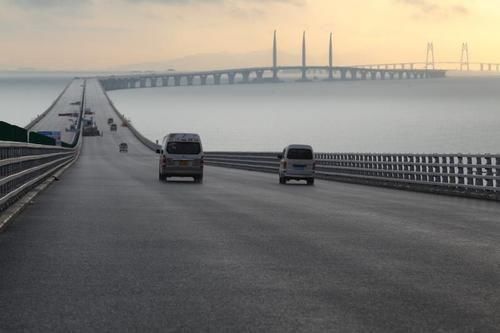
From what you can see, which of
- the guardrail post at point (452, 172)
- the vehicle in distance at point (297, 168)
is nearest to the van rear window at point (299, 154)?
the vehicle in distance at point (297, 168)

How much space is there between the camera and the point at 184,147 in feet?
127

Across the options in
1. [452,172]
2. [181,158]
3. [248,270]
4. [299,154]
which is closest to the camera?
[248,270]

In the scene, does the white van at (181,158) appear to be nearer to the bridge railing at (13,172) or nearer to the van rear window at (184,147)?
the van rear window at (184,147)

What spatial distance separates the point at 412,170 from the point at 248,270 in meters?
27.1

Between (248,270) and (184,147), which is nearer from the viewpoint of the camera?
(248,270)

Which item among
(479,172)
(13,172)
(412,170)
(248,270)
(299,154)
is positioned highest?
(13,172)

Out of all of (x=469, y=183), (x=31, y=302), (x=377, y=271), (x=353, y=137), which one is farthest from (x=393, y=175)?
(x=353, y=137)

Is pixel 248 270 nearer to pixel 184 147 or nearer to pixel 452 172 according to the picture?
pixel 452 172

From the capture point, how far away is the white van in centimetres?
3753

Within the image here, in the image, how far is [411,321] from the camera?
809 cm

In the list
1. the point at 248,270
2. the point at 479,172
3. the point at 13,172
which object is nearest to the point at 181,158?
the point at 479,172

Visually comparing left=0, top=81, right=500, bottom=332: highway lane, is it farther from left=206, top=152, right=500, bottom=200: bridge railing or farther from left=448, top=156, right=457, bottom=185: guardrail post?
left=448, top=156, right=457, bottom=185: guardrail post

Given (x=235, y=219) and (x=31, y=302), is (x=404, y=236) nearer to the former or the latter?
(x=235, y=219)

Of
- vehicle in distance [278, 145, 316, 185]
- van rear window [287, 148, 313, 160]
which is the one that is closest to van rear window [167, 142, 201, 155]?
vehicle in distance [278, 145, 316, 185]
